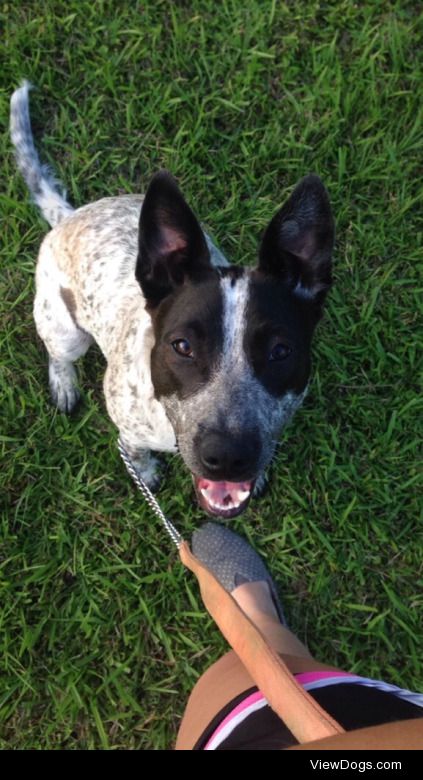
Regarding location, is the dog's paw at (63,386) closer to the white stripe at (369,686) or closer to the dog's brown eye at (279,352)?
the dog's brown eye at (279,352)

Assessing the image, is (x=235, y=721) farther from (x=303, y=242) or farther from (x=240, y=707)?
(x=303, y=242)

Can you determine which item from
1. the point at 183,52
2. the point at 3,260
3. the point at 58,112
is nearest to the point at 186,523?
the point at 3,260

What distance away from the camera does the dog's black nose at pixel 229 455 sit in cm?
235

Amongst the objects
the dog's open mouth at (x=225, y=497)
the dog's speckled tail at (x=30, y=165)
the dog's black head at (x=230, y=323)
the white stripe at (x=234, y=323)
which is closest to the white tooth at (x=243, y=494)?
the dog's open mouth at (x=225, y=497)

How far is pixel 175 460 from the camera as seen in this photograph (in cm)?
376

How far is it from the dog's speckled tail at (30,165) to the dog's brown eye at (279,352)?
6.46 feet

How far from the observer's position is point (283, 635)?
3277 millimetres

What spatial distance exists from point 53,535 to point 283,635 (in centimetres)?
141

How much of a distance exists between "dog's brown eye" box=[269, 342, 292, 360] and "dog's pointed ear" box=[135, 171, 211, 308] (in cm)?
43

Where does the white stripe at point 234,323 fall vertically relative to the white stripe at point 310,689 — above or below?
above

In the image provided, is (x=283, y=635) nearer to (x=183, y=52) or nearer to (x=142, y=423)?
(x=142, y=423)

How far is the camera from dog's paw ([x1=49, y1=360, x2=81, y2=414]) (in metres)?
3.79
